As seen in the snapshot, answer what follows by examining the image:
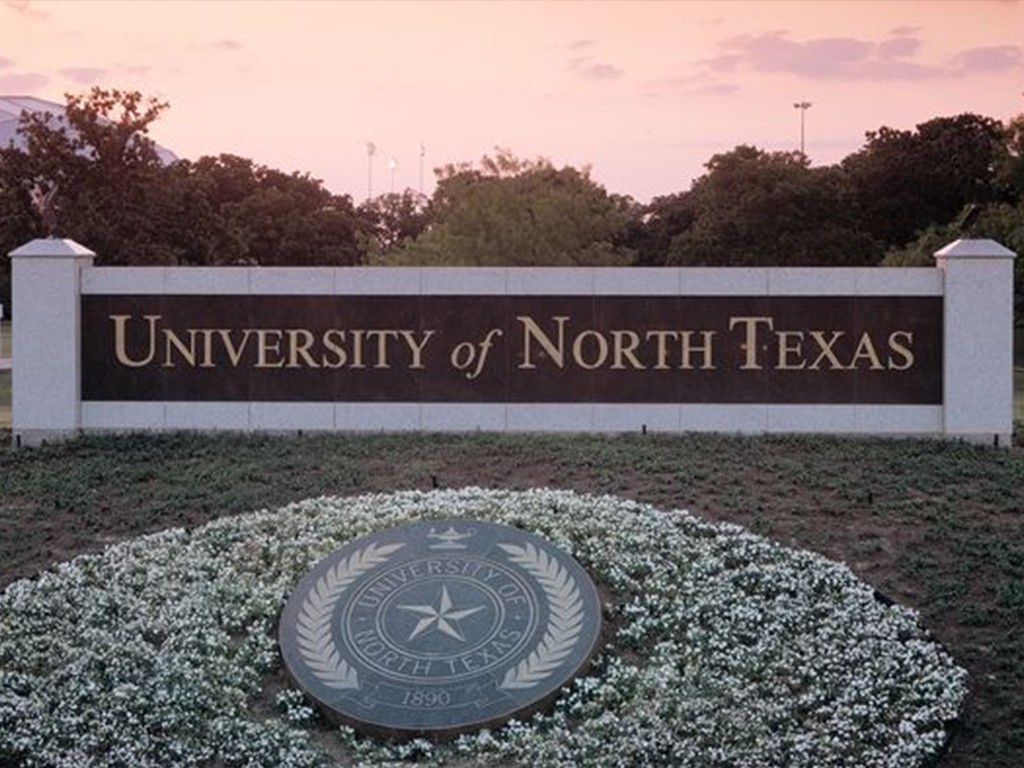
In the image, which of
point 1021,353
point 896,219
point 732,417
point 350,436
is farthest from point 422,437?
point 896,219

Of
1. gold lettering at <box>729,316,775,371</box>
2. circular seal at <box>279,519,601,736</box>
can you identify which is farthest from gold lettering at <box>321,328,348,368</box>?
circular seal at <box>279,519,601,736</box>

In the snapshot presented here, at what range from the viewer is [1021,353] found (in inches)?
1800

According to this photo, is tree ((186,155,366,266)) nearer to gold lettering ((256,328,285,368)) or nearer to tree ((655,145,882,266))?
tree ((655,145,882,266))

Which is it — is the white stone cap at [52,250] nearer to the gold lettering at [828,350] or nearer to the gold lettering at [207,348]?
the gold lettering at [207,348]

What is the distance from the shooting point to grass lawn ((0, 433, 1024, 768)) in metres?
10.5

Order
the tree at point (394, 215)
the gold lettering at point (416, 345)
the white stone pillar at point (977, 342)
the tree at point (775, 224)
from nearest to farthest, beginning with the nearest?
the white stone pillar at point (977, 342)
the gold lettering at point (416, 345)
the tree at point (775, 224)
the tree at point (394, 215)

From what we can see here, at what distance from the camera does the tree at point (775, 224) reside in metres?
45.2

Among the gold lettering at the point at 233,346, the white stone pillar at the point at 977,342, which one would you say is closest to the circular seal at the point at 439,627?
the gold lettering at the point at 233,346

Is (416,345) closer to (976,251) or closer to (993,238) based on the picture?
(976,251)

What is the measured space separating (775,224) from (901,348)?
31.3m

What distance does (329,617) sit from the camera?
952 cm

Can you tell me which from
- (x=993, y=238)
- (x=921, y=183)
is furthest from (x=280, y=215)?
(x=993, y=238)

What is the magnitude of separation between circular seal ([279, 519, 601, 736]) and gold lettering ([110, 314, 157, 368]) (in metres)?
5.67

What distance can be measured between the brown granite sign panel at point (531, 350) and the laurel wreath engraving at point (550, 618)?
520cm
